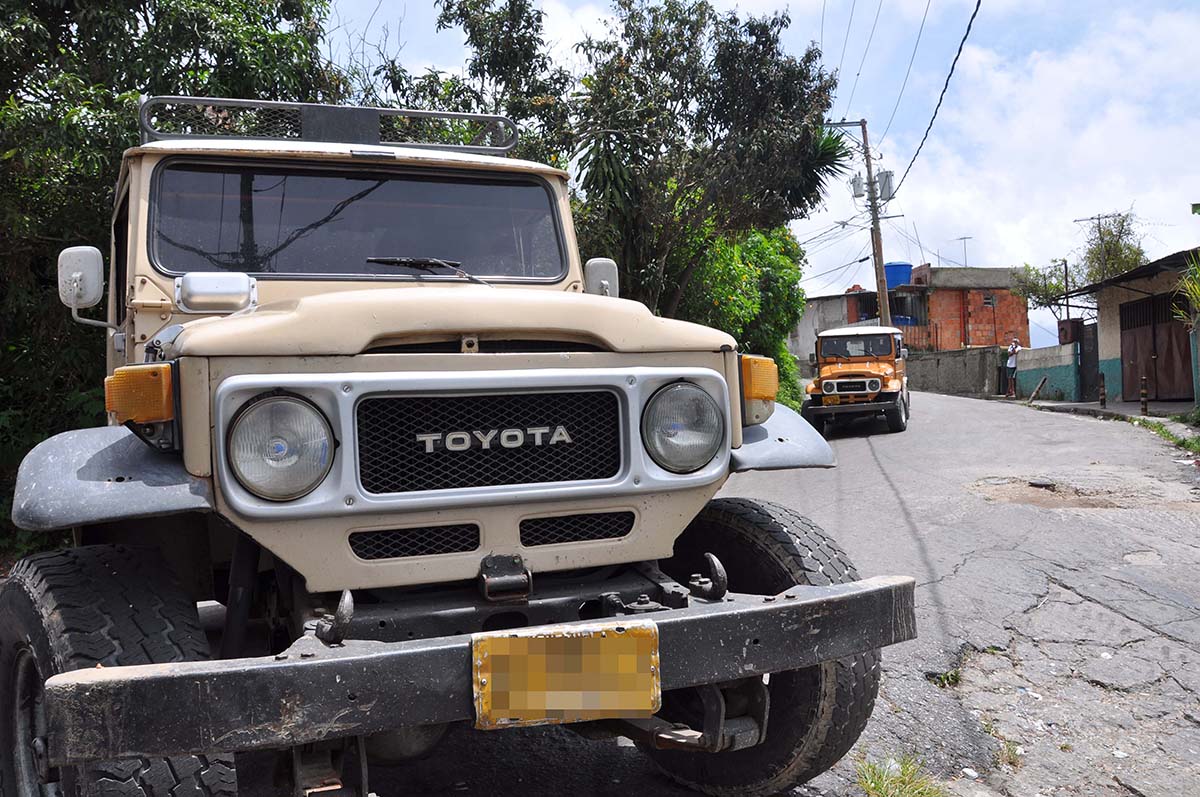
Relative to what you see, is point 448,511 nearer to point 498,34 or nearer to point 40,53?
point 40,53

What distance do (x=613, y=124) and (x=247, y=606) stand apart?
1151 centimetres

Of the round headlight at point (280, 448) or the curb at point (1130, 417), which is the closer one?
the round headlight at point (280, 448)

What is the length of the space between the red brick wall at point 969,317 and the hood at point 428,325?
4265 cm

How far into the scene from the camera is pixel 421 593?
2.36m

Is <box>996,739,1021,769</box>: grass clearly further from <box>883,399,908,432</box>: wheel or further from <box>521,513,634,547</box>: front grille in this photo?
<box>883,399,908,432</box>: wheel

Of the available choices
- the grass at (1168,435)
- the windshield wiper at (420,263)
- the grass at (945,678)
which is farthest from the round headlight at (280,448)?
the grass at (1168,435)

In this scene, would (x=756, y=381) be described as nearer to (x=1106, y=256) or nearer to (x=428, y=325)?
(x=428, y=325)

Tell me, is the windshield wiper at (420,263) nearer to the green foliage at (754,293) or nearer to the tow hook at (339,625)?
the tow hook at (339,625)

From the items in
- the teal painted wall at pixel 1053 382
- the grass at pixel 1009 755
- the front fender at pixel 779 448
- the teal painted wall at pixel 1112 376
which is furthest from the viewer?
the teal painted wall at pixel 1053 382

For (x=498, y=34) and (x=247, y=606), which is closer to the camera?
(x=247, y=606)

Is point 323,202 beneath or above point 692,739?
above

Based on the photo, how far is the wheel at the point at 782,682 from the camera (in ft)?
8.69

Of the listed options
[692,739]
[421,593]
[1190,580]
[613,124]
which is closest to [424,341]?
[421,593]

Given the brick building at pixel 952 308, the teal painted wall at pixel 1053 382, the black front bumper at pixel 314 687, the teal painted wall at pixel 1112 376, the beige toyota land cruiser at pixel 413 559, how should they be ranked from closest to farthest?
the black front bumper at pixel 314 687 → the beige toyota land cruiser at pixel 413 559 → the teal painted wall at pixel 1112 376 → the teal painted wall at pixel 1053 382 → the brick building at pixel 952 308
